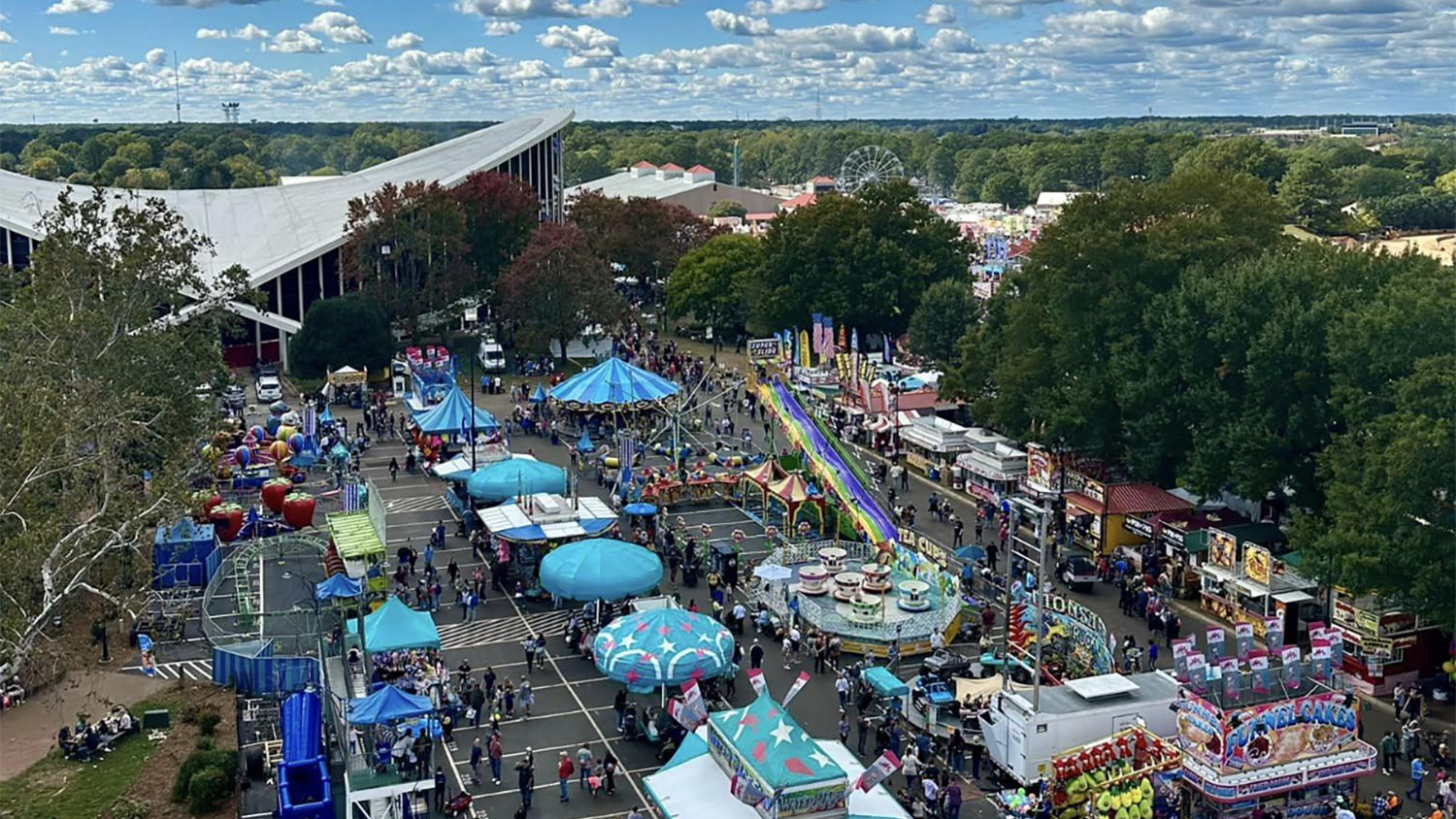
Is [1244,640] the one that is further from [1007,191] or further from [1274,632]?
[1007,191]

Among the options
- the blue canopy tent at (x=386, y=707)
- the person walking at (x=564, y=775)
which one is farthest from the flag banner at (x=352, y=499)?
the person walking at (x=564, y=775)

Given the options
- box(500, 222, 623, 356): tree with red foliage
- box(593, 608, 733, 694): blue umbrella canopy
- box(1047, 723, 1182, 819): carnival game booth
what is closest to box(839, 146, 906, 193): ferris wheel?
box(500, 222, 623, 356): tree with red foliage

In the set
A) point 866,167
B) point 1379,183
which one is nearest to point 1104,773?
point 866,167

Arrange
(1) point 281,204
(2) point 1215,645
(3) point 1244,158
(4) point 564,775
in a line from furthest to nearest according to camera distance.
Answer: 1. (3) point 1244,158
2. (1) point 281,204
3. (4) point 564,775
4. (2) point 1215,645

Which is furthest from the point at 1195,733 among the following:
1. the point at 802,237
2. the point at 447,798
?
the point at 802,237

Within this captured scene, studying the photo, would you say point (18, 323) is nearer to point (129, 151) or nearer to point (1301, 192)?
point (1301, 192)

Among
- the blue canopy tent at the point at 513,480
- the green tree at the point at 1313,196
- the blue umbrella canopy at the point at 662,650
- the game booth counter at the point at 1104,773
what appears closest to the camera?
the game booth counter at the point at 1104,773

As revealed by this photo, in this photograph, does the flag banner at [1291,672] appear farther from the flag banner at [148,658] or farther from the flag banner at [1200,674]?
the flag banner at [148,658]
